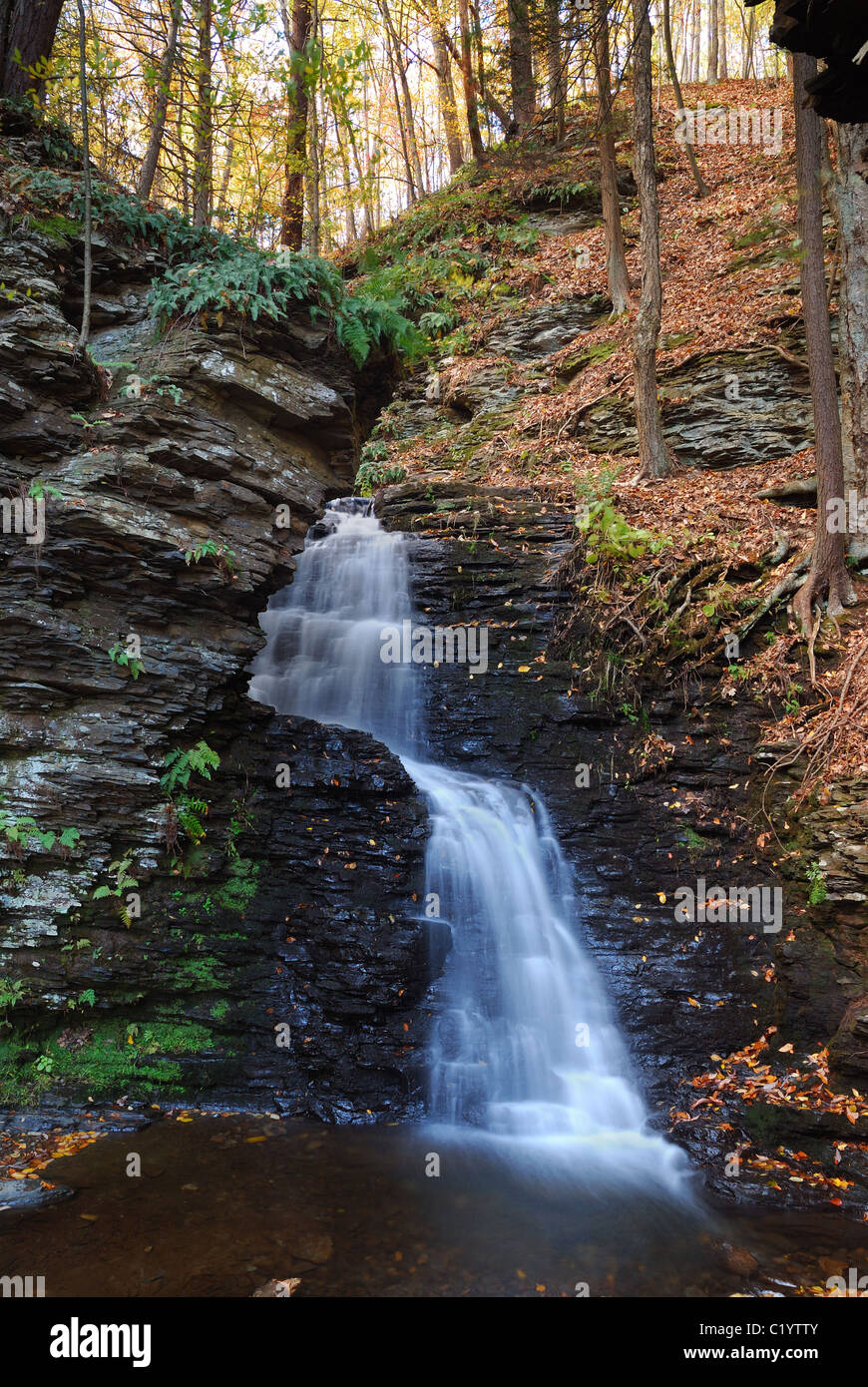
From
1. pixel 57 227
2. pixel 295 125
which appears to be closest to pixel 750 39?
pixel 295 125

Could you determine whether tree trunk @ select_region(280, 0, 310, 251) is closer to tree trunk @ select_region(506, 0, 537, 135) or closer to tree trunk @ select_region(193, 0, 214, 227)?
tree trunk @ select_region(193, 0, 214, 227)

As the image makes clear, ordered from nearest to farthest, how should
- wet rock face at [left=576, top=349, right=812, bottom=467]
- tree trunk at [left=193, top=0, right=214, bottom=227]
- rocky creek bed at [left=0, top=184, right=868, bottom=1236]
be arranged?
rocky creek bed at [left=0, top=184, right=868, bottom=1236], wet rock face at [left=576, top=349, right=812, bottom=467], tree trunk at [left=193, top=0, right=214, bottom=227]

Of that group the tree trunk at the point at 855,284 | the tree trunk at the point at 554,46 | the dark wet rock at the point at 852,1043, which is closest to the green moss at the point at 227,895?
the dark wet rock at the point at 852,1043

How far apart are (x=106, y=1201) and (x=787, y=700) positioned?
6918mm

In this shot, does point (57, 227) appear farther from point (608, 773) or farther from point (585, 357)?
point (608, 773)

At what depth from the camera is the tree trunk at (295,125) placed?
1297cm

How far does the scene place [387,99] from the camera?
2541 cm

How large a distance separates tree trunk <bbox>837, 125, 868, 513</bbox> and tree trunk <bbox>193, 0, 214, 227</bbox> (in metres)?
9.28

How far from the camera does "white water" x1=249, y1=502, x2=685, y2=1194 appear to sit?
18.8 feet

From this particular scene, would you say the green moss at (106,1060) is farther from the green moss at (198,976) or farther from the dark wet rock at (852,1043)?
the dark wet rock at (852,1043)

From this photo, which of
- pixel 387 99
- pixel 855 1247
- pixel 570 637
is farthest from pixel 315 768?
pixel 387 99

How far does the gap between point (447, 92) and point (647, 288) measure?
1603 centimetres

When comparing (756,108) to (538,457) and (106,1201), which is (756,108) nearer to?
(538,457)

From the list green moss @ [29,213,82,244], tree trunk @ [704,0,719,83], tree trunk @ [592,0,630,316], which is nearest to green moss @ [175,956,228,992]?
green moss @ [29,213,82,244]
